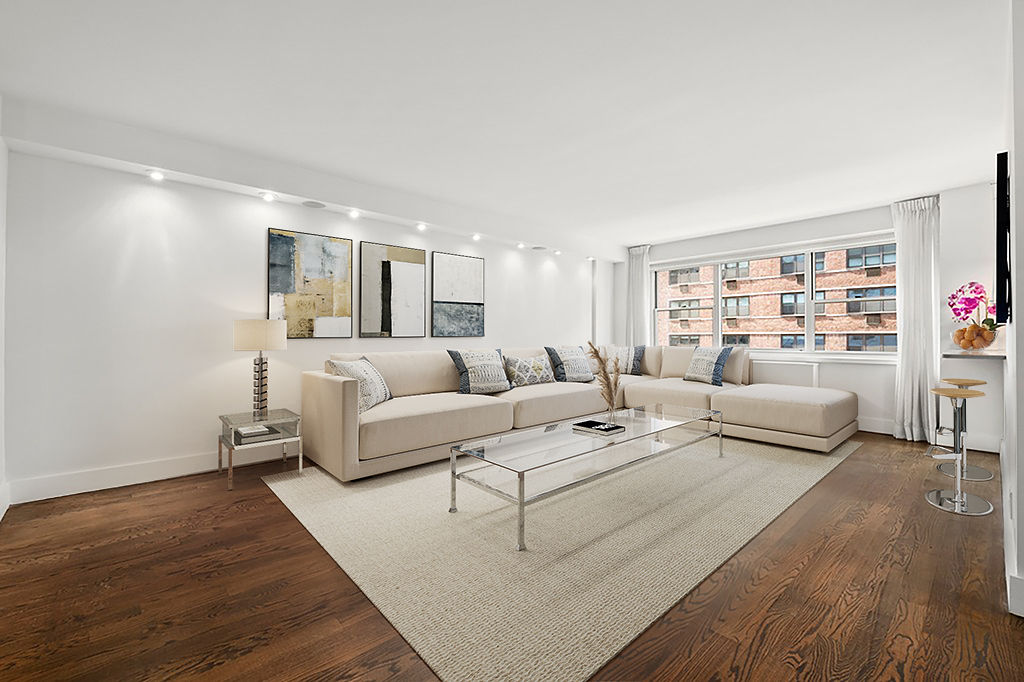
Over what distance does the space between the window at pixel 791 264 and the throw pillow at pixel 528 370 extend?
3216 mm

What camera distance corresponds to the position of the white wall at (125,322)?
9.76 feet

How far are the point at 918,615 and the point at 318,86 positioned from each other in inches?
146

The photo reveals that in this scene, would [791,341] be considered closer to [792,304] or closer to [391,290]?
[792,304]

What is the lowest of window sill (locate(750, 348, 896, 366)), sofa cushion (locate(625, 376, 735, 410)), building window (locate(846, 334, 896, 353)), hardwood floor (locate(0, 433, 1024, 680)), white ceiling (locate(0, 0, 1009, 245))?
hardwood floor (locate(0, 433, 1024, 680))

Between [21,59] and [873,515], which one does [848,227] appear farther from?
[21,59]

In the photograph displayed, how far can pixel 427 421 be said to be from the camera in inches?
144

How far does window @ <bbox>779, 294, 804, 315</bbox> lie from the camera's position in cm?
569

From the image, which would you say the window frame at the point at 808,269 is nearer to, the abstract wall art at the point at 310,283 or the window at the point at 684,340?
the window at the point at 684,340

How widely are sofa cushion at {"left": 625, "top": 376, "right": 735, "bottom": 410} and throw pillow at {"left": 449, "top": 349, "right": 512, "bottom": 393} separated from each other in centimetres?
155

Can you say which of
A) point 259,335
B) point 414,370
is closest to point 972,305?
point 414,370

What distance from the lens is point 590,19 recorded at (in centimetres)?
203

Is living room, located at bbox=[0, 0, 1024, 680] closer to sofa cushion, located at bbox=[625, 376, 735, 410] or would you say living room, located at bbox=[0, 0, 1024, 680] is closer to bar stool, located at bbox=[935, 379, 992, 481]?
sofa cushion, located at bbox=[625, 376, 735, 410]

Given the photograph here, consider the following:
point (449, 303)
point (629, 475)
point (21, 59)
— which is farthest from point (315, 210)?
point (629, 475)

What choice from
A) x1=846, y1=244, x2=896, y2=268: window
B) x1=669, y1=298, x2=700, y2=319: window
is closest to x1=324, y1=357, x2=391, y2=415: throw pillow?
x1=669, y1=298, x2=700, y2=319: window
